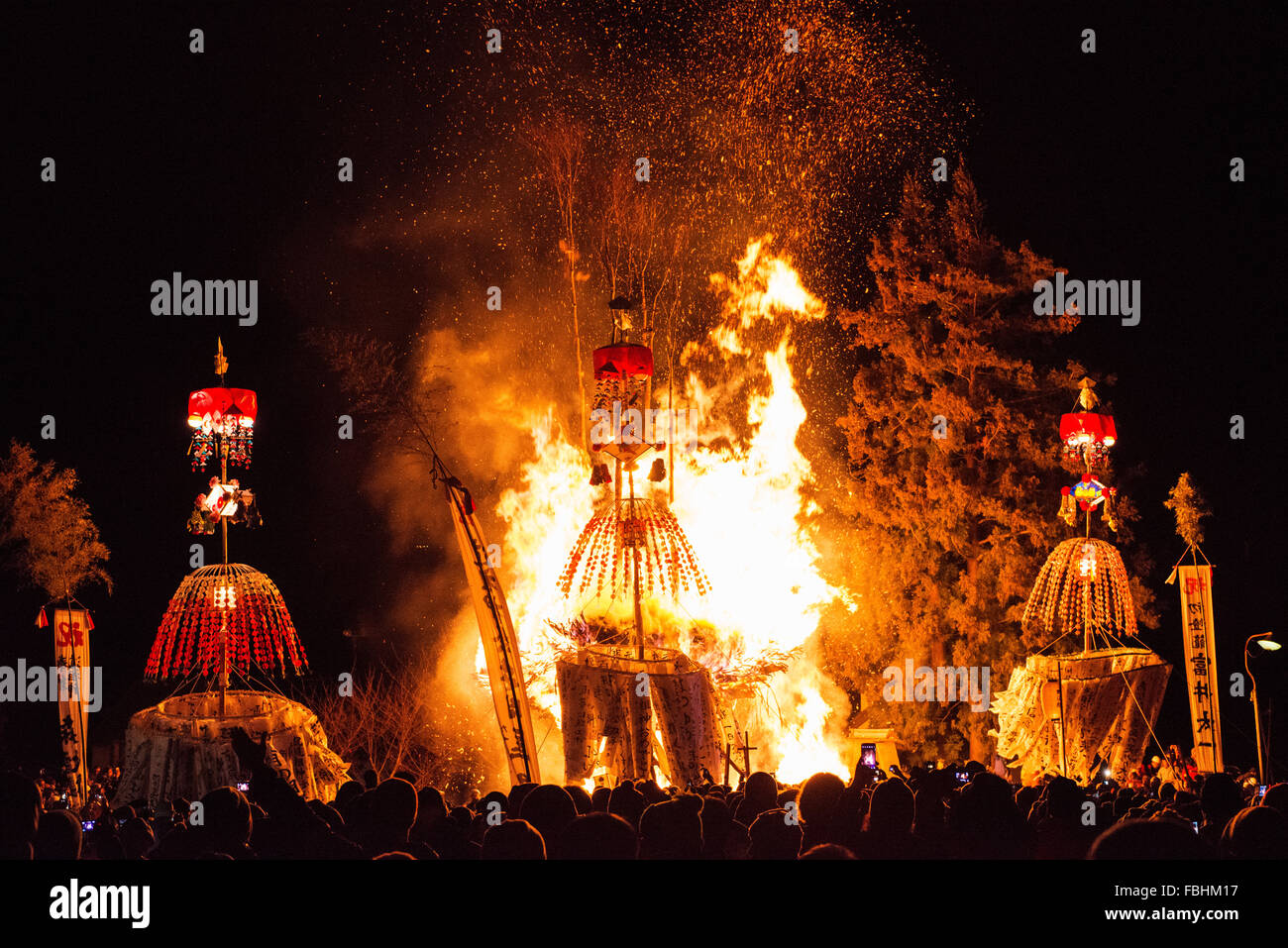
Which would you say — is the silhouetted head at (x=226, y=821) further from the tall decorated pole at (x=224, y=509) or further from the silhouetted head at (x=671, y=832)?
the tall decorated pole at (x=224, y=509)

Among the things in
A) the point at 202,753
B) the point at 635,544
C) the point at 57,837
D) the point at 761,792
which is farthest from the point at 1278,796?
the point at 202,753

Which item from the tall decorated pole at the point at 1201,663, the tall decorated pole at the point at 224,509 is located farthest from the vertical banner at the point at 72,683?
the tall decorated pole at the point at 1201,663

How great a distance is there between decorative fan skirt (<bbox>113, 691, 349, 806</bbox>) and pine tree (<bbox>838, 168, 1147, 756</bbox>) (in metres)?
10.4

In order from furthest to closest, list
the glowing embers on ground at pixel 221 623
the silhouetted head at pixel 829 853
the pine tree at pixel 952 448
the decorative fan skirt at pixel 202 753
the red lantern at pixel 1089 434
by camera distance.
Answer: the pine tree at pixel 952 448 → the red lantern at pixel 1089 434 → the glowing embers on ground at pixel 221 623 → the decorative fan skirt at pixel 202 753 → the silhouetted head at pixel 829 853

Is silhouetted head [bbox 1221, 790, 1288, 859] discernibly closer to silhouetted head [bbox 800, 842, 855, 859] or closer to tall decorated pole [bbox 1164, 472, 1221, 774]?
silhouetted head [bbox 800, 842, 855, 859]

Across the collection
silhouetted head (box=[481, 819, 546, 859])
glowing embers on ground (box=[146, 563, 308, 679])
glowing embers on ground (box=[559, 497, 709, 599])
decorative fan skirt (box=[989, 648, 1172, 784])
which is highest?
glowing embers on ground (box=[559, 497, 709, 599])

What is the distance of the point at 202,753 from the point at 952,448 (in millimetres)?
12103

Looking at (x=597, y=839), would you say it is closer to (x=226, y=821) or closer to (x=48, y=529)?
(x=226, y=821)

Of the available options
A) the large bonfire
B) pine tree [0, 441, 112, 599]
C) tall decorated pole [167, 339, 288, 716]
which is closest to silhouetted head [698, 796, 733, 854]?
tall decorated pole [167, 339, 288, 716]

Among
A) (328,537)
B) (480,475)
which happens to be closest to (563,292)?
(480,475)

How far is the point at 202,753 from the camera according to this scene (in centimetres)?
976

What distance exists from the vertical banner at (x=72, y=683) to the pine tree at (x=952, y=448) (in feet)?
36.7

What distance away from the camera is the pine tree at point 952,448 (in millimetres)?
17469

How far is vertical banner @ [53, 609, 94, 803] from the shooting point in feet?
44.5
